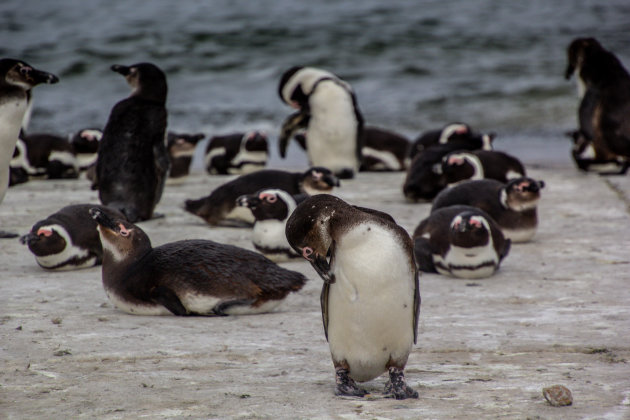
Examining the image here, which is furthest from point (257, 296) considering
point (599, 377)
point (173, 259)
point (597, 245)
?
point (597, 245)

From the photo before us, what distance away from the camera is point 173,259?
4.14m

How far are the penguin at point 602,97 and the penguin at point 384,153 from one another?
6.69ft

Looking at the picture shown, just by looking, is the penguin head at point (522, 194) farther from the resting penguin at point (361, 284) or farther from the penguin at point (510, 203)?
the resting penguin at point (361, 284)

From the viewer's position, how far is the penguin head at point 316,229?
9.28 ft

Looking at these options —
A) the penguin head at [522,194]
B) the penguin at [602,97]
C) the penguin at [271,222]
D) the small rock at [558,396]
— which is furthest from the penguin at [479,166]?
the small rock at [558,396]

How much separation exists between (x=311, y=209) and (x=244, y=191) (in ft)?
12.4

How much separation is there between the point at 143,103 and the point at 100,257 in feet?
5.81

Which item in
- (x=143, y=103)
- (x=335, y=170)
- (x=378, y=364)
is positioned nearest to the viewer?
(x=378, y=364)

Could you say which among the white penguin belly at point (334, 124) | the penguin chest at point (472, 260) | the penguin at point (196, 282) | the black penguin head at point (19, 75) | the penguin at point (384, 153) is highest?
the black penguin head at point (19, 75)

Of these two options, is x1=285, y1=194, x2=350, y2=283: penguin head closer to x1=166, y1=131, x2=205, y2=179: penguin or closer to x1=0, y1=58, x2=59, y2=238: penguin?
x1=0, y1=58, x2=59, y2=238: penguin

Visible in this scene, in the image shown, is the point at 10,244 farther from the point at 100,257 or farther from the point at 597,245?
the point at 597,245

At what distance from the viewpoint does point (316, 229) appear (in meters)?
2.84

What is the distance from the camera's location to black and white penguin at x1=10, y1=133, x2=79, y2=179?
9.07m

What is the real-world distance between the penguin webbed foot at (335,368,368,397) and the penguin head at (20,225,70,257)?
8.35ft
